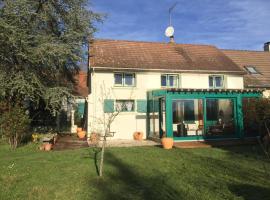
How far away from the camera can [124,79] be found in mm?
22031

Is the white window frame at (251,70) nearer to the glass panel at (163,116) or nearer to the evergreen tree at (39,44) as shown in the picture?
the glass panel at (163,116)

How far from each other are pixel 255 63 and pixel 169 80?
453 inches

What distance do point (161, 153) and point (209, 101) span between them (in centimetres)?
746

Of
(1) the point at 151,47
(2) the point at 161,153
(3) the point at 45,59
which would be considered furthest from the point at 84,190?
(1) the point at 151,47

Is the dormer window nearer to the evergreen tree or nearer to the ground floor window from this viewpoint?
the ground floor window

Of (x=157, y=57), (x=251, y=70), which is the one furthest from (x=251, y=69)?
(x=157, y=57)

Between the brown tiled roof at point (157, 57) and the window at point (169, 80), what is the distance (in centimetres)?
56

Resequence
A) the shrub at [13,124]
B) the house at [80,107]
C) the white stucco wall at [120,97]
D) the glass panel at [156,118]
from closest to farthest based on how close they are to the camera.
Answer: the shrub at [13,124], the glass panel at [156,118], the white stucco wall at [120,97], the house at [80,107]

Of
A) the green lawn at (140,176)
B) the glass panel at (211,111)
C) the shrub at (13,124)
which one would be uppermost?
the glass panel at (211,111)

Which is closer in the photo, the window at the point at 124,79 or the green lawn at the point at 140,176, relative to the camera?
the green lawn at the point at 140,176

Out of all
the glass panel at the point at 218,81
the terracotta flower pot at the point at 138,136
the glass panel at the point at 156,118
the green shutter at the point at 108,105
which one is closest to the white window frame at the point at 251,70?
the glass panel at the point at 218,81

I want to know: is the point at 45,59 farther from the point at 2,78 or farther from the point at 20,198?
the point at 20,198

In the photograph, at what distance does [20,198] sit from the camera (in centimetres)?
791

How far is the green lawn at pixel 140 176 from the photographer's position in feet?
26.5
